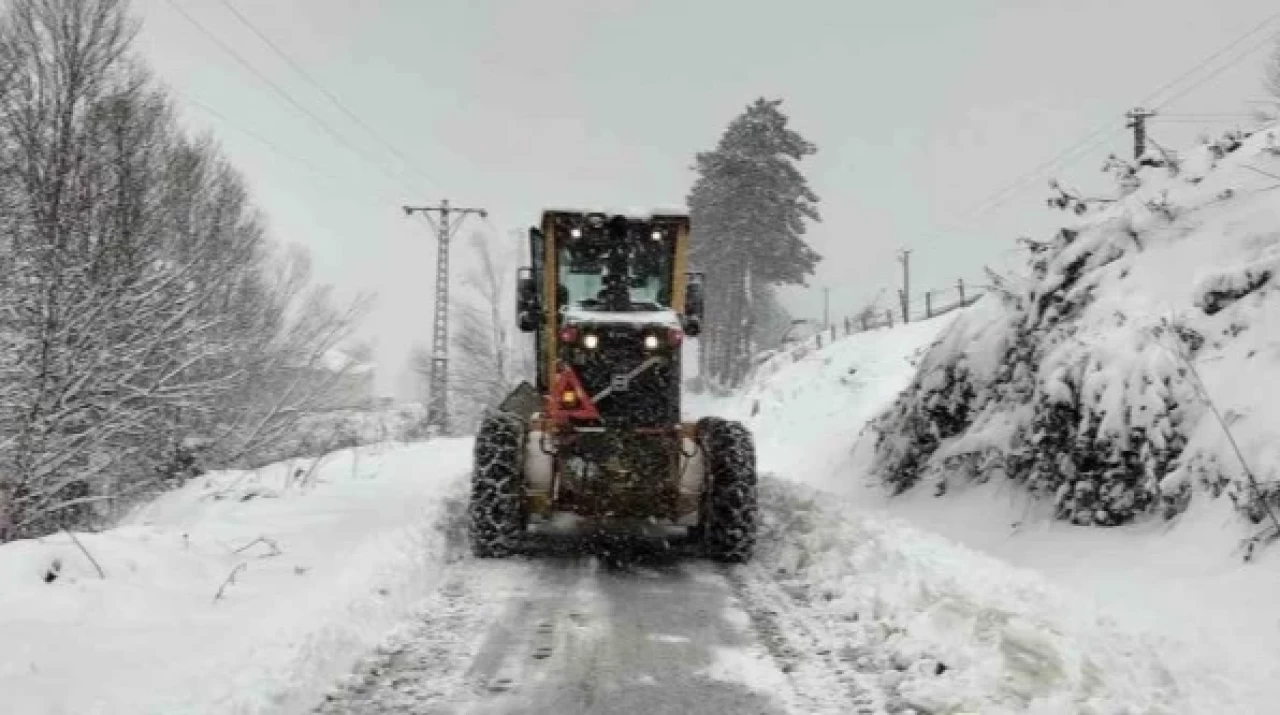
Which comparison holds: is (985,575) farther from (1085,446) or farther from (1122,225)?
(1122,225)

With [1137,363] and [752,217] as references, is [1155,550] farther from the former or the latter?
[752,217]

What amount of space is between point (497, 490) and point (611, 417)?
1219mm

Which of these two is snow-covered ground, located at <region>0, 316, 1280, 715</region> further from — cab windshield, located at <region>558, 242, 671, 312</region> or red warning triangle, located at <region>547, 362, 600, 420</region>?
cab windshield, located at <region>558, 242, 671, 312</region>

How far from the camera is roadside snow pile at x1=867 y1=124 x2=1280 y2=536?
300 inches

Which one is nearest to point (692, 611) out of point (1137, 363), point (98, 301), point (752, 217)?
point (1137, 363)

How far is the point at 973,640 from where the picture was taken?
5316 mm

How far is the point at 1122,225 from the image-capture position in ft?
33.0

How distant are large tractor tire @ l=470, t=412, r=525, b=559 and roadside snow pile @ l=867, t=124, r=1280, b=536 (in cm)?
444

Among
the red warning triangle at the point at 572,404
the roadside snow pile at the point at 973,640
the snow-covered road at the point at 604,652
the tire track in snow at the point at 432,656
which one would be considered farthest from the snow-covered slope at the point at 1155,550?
the tire track in snow at the point at 432,656

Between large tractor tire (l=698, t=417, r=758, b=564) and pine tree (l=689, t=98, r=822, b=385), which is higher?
pine tree (l=689, t=98, r=822, b=385)

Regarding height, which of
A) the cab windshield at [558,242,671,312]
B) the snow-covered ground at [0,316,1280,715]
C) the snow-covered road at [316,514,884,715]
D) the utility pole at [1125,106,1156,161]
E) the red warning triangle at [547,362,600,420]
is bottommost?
the snow-covered road at [316,514,884,715]

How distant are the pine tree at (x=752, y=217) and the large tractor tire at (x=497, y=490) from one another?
3737cm

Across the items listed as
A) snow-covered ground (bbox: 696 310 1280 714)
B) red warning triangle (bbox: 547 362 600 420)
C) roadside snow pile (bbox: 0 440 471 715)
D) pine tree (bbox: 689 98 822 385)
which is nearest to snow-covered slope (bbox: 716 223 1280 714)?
snow-covered ground (bbox: 696 310 1280 714)

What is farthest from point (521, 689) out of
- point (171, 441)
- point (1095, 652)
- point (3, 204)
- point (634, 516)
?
point (171, 441)
